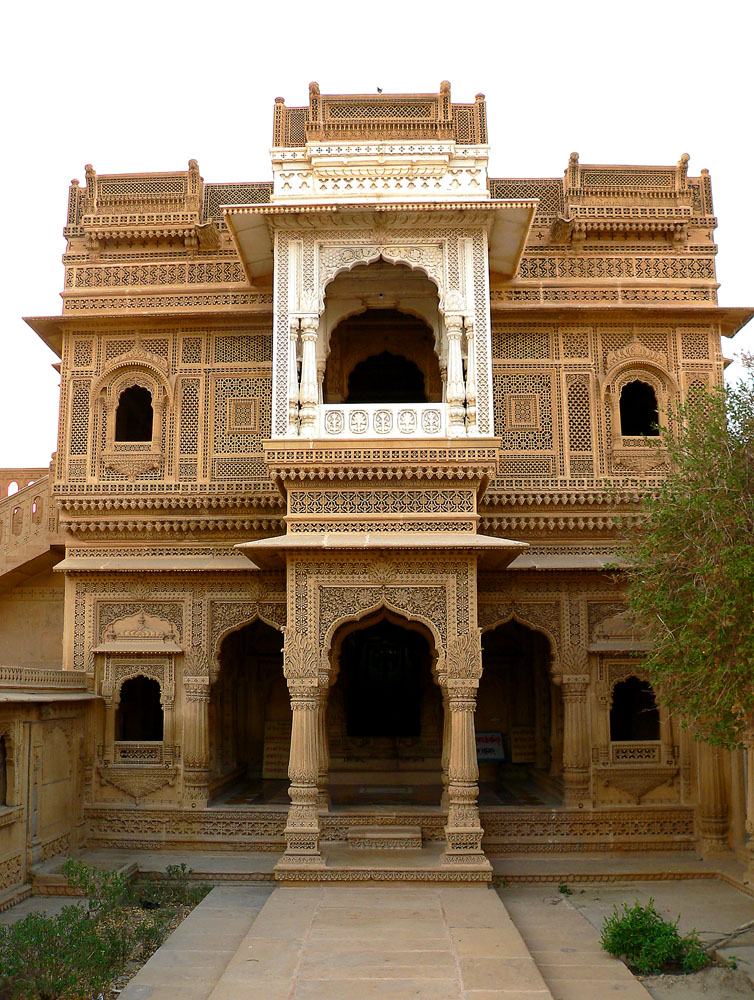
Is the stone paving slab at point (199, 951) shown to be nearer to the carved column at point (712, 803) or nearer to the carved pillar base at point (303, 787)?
the carved pillar base at point (303, 787)

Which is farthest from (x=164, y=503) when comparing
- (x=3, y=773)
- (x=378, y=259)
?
(x=378, y=259)

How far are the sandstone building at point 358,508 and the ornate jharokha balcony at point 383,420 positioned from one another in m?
0.04

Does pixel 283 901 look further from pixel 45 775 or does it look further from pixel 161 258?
pixel 161 258

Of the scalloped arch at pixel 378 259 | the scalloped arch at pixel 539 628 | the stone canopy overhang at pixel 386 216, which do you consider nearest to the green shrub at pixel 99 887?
the scalloped arch at pixel 539 628

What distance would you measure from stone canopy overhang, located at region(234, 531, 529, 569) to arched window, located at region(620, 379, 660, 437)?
472cm

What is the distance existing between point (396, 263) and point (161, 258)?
409 centimetres

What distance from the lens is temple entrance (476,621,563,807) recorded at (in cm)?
1366

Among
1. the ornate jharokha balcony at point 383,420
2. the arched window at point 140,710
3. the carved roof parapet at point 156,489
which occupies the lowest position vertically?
the arched window at point 140,710

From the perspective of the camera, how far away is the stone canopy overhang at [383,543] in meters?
9.65

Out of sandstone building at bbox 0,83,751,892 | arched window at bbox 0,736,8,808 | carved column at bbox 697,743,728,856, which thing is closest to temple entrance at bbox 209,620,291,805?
sandstone building at bbox 0,83,751,892

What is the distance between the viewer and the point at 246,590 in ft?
40.0


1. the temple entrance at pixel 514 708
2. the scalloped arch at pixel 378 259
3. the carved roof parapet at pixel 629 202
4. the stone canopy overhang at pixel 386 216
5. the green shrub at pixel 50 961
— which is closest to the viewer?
the green shrub at pixel 50 961

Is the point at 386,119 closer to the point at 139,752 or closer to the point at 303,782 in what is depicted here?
the point at 303,782

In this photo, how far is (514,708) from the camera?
14.2 meters
